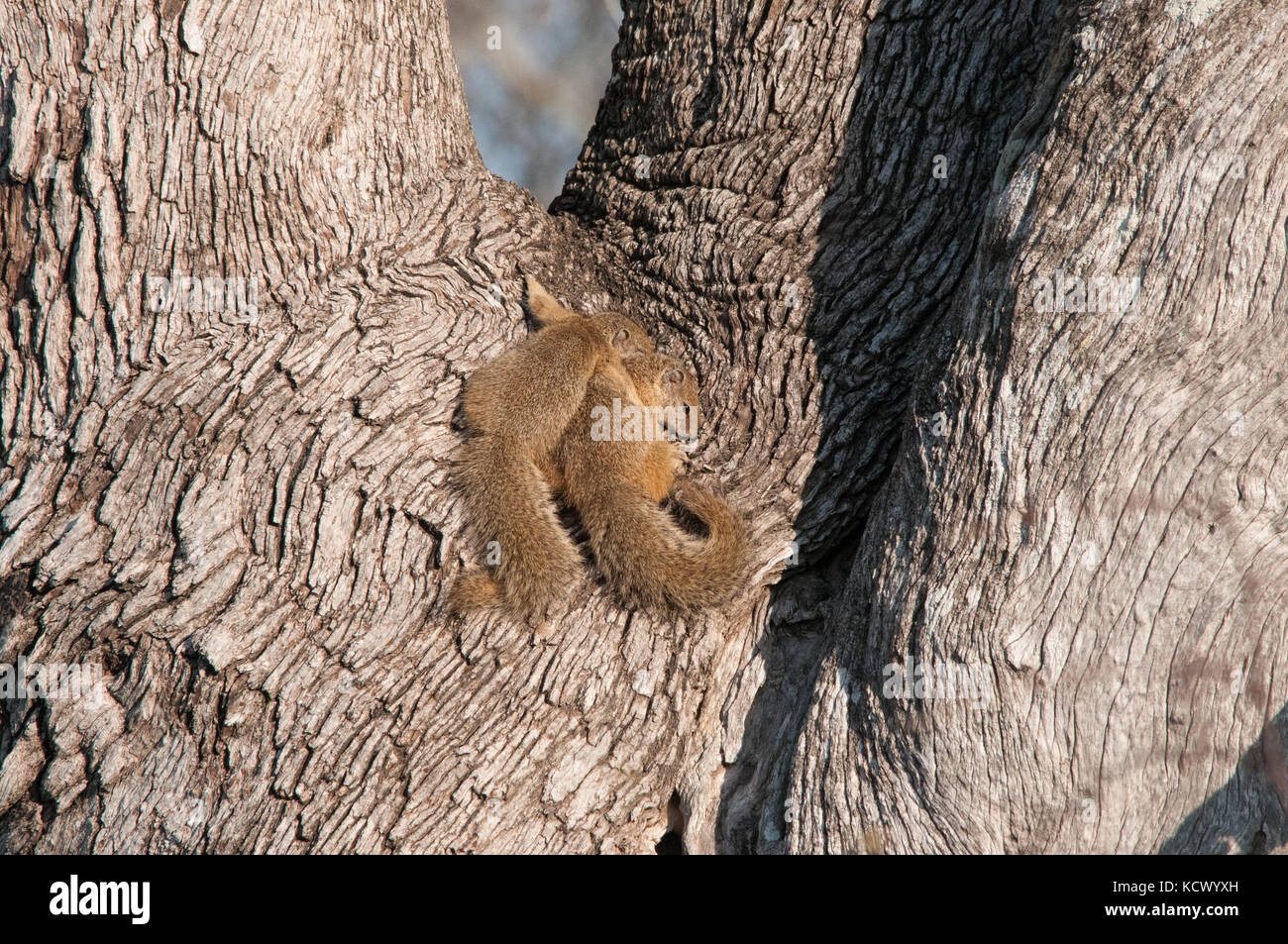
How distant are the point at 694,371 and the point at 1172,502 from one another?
1.70 metres

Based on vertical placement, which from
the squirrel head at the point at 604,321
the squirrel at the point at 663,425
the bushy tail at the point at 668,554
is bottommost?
the bushy tail at the point at 668,554

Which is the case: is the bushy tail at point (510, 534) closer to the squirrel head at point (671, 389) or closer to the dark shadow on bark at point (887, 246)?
the squirrel head at point (671, 389)

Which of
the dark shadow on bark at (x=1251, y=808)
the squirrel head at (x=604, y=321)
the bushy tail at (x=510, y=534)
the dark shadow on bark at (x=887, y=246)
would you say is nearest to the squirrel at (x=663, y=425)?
the squirrel head at (x=604, y=321)

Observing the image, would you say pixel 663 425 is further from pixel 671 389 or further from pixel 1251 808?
pixel 1251 808

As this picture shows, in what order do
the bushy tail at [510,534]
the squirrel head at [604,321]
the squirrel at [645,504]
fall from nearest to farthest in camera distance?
the bushy tail at [510,534]
the squirrel at [645,504]
the squirrel head at [604,321]

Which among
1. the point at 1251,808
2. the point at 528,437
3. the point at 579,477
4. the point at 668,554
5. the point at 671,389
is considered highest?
the point at 671,389

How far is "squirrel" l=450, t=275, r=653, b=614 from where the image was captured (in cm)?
321

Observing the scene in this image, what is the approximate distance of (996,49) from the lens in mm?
3459

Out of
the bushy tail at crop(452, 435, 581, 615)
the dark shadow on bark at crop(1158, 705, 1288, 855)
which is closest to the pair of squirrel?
the bushy tail at crop(452, 435, 581, 615)

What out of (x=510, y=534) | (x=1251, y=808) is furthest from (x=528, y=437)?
(x=1251, y=808)

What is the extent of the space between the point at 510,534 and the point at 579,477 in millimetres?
442

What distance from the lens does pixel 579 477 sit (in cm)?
360

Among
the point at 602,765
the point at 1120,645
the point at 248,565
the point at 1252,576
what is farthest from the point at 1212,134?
the point at 248,565

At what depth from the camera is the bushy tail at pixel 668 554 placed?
327 cm
